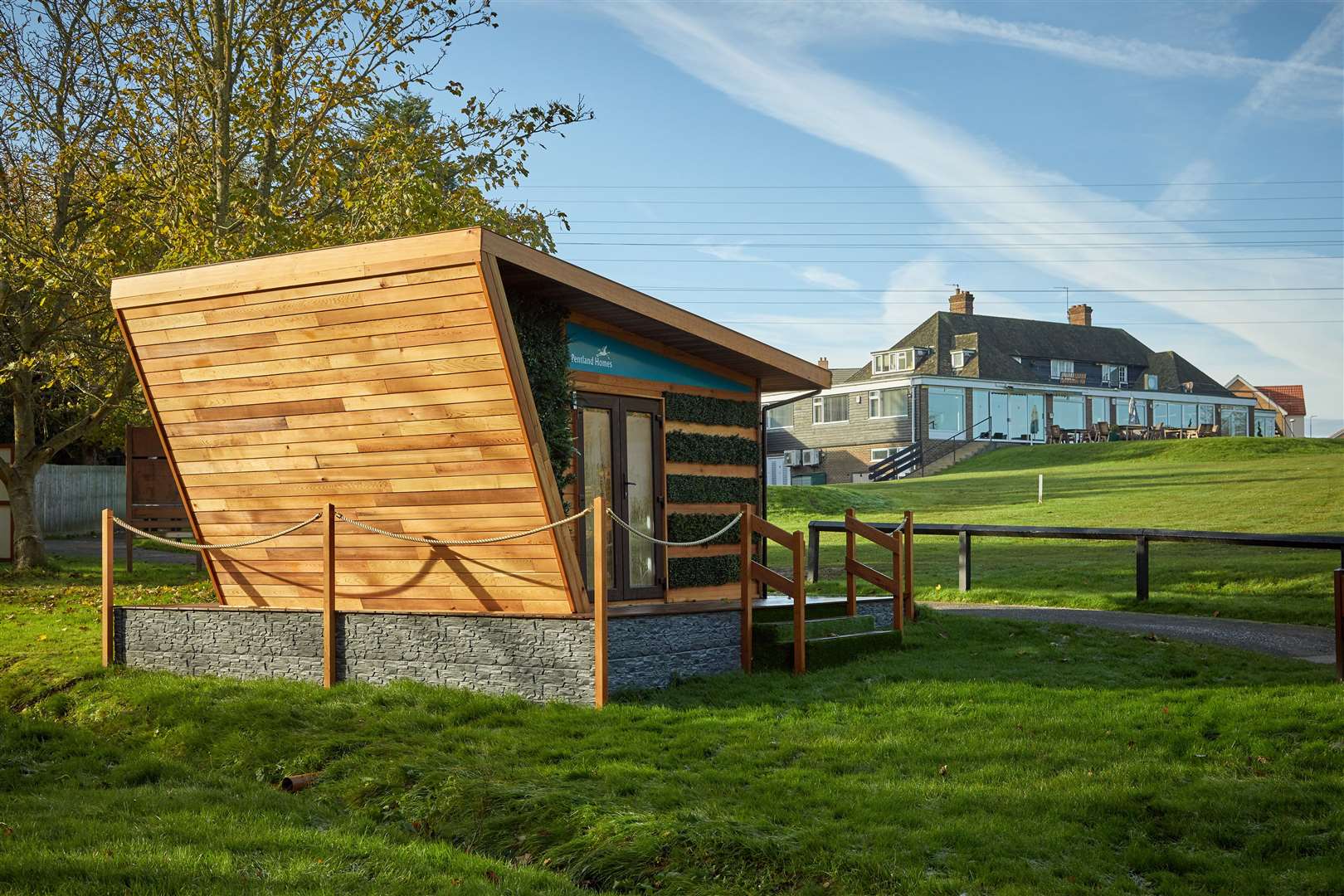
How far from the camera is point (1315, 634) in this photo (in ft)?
44.2

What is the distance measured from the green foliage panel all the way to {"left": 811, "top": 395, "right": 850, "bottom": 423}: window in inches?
1809

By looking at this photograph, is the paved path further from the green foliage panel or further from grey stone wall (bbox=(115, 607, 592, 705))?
grey stone wall (bbox=(115, 607, 592, 705))

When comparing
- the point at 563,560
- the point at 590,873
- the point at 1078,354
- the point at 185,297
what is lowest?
the point at 590,873

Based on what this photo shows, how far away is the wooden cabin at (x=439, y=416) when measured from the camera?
10.6 metres

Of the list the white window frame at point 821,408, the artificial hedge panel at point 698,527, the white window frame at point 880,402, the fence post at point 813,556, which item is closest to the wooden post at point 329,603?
the artificial hedge panel at point 698,527

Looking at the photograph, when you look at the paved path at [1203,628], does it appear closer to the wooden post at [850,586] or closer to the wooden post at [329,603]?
the wooden post at [850,586]

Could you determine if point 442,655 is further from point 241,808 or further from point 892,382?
point 892,382

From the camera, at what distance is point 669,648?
10812 millimetres

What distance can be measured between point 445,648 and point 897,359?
155 ft

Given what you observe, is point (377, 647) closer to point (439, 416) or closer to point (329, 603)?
point (329, 603)

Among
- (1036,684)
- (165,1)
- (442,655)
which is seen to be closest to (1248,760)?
(1036,684)

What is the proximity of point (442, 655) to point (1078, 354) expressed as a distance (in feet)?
187

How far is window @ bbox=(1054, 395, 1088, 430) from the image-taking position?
193ft

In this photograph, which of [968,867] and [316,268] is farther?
[316,268]
